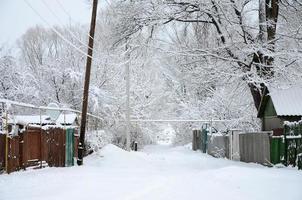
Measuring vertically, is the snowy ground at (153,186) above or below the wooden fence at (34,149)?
below

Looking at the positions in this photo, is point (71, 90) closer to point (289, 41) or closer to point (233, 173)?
point (289, 41)

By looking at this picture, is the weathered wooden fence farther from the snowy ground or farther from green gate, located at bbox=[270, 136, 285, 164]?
the snowy ground

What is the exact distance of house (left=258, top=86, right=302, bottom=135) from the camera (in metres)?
19.0

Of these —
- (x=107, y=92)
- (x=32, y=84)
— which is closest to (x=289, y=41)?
(x=107, y=92)

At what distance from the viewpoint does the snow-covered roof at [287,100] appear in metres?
19.0

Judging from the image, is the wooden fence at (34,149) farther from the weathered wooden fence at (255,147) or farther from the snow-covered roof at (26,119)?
the weathered wooden fence at (255,147)

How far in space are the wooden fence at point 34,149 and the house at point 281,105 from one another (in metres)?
9.00

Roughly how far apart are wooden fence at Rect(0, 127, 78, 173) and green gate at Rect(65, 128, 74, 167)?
10 cm

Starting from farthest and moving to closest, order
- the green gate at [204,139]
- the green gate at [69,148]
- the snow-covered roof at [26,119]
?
the green gate at [204,139] < the green gate at [69,148] < the snow-covered roof at [26,119]

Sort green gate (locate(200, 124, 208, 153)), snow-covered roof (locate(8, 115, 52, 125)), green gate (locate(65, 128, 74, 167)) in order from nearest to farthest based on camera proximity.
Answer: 1. snow-covered roof (locate(8, 115, 52, 125))
2. green gate (locate(65, 128, 74, 167))
3. green gate (locate(200, 124, 208, 153))

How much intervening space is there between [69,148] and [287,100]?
32.2 ft

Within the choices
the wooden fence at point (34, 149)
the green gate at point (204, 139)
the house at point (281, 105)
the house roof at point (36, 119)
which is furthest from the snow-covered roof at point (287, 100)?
the green gate at point (204, 139)

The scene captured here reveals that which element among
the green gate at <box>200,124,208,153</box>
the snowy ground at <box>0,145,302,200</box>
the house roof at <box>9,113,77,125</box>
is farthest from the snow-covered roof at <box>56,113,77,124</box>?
the green gate at <box>200,124,208,153</box>

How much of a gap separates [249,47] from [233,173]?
706 centimetres
